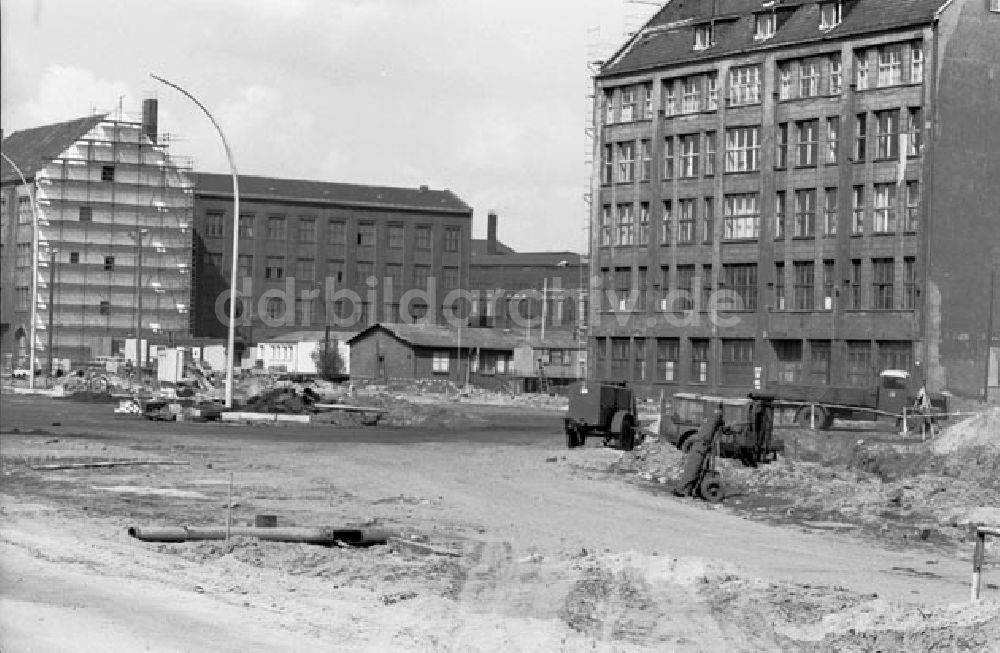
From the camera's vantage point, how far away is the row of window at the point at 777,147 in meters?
79.2

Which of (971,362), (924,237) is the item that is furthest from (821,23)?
(971,362)

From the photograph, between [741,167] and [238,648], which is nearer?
[238,648]

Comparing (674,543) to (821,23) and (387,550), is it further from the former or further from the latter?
(821,23)

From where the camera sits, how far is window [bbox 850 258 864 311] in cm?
8019

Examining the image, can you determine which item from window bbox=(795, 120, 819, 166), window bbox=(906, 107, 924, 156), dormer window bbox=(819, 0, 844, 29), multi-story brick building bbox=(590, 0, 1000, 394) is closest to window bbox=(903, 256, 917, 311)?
multi-story brick building bbox=(590, 0, 1000, 394)

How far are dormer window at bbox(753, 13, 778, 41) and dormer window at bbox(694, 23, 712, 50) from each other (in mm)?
3676

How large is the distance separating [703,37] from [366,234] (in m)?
60.5

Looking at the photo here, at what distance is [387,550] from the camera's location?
67.3ft

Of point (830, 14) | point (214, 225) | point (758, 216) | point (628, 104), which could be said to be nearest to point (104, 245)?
point (214, 225)

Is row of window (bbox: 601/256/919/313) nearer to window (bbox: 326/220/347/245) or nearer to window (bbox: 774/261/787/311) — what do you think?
window (bbox: 774/261/787/311)

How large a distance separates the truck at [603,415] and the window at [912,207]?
34656 millimetres

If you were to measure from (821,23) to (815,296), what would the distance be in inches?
536

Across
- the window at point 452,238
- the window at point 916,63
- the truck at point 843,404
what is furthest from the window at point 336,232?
the truck at point 843,404

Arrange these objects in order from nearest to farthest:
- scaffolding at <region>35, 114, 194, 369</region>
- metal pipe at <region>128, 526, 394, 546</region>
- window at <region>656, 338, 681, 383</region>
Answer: metal pipe at <region>128, 526, 394, 546</region>
window at <region>656, 338, 681, 383</region>
scaffolding at <region>35, 114, 194, 369</region>
